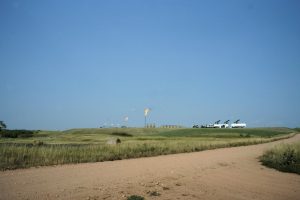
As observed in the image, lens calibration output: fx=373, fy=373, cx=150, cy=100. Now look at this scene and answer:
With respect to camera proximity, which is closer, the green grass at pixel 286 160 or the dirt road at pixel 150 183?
the dirt road at pixel 150 183

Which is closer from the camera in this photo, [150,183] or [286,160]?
[150,183]

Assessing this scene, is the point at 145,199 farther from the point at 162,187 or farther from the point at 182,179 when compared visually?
the point at 182,179

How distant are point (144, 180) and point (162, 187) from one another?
5.65 feet

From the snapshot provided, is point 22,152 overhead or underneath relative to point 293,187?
overhead

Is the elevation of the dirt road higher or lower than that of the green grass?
lower

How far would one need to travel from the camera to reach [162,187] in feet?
43.5

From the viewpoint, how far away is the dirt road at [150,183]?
12.0 m

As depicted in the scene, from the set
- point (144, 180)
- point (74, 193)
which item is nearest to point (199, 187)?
point (144, 180)

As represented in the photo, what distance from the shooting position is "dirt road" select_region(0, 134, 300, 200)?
12.0m

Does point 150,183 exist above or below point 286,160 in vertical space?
below

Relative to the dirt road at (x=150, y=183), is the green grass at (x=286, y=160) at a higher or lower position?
higher

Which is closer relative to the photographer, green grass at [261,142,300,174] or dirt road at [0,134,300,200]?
dirt road at [0,134,300,200]

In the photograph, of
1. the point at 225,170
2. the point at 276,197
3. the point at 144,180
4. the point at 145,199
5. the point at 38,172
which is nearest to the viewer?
the point at 145,199

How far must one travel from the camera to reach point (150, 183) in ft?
46.4
